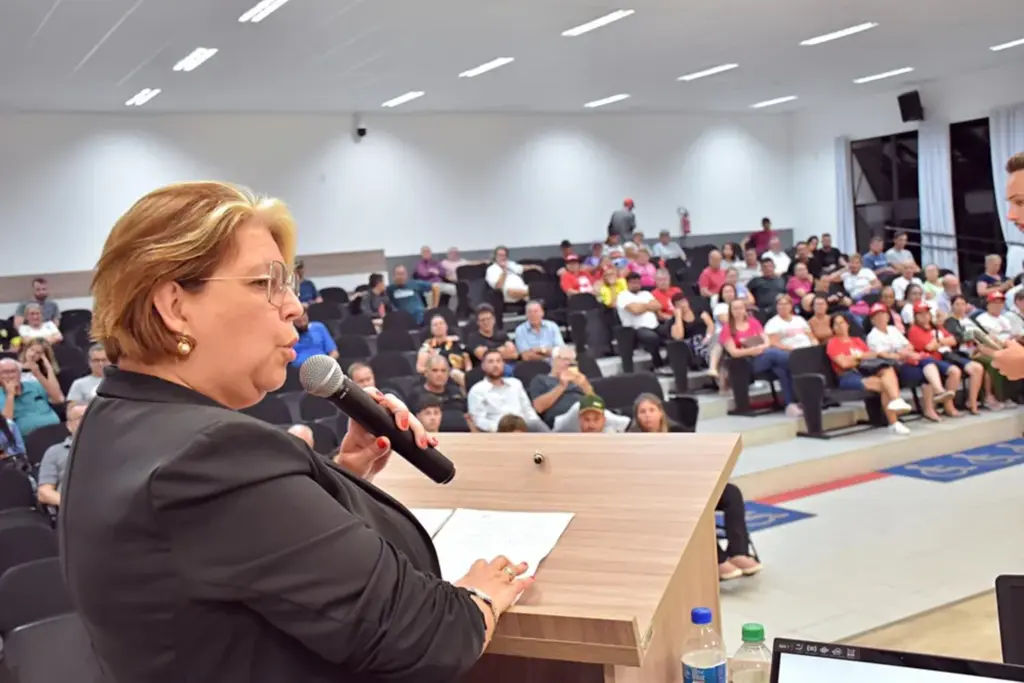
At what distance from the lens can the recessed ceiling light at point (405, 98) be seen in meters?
13.0

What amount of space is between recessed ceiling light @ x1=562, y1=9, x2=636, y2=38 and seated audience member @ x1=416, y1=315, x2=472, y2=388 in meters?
3.23

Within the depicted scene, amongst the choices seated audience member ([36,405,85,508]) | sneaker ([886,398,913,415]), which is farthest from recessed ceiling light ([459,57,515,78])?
seated audience member ([36,405,85,508])

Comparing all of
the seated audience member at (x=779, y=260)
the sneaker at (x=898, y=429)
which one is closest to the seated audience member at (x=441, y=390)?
the sneaker at (x=898, y=429)

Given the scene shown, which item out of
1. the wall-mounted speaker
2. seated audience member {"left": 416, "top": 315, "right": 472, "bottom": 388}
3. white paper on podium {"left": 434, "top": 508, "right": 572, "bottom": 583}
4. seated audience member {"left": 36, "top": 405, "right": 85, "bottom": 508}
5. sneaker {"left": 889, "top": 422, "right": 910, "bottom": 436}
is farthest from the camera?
the wall-mounted speaker

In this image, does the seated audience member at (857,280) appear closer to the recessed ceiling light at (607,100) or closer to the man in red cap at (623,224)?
the man in red cap at (623,224)

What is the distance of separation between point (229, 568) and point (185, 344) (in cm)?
24

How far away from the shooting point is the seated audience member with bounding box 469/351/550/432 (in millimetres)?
7113

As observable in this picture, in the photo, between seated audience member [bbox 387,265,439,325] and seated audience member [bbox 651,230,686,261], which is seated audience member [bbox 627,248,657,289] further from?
seated audience member [bbox 387,265,439,325]

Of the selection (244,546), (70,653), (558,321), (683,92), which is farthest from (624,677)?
(683,92)

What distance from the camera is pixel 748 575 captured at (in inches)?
212

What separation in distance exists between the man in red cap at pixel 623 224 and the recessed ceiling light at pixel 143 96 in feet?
23.1

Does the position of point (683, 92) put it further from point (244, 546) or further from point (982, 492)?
point (244, 546)

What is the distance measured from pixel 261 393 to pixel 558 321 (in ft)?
35.7

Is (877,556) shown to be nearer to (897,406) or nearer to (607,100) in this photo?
(897,406)
